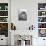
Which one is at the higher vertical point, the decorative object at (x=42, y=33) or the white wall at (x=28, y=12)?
the white wall at (x=28, y=12)

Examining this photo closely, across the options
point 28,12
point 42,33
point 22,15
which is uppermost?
point 28,12

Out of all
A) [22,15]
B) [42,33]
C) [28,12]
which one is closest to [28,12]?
[28,12]

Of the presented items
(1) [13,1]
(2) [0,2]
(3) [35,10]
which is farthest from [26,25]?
(2) [0,2]

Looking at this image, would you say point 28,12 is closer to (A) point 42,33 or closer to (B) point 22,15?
(B) point 22,15

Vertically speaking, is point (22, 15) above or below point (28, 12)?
below

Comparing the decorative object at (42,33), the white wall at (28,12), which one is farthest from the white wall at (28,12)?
the decorative object at (42,33)

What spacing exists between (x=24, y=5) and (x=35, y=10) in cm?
62

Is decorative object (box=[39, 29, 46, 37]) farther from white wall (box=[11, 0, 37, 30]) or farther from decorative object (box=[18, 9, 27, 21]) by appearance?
decorative object (box=[18, 9, 27, 21])

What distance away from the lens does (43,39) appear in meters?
6.28

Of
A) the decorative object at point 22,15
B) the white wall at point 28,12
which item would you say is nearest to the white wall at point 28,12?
the white wall at point 28,12

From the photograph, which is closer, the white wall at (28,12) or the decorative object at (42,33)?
the white wall at (28,12)

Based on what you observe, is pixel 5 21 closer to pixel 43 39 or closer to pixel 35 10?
pixel 35 10

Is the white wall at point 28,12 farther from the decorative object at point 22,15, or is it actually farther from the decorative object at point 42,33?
the decorative object at point 42,33

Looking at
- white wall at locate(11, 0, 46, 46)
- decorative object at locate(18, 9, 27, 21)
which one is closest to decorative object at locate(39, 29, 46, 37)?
white wall at locate(11, 0, 46, 46)
